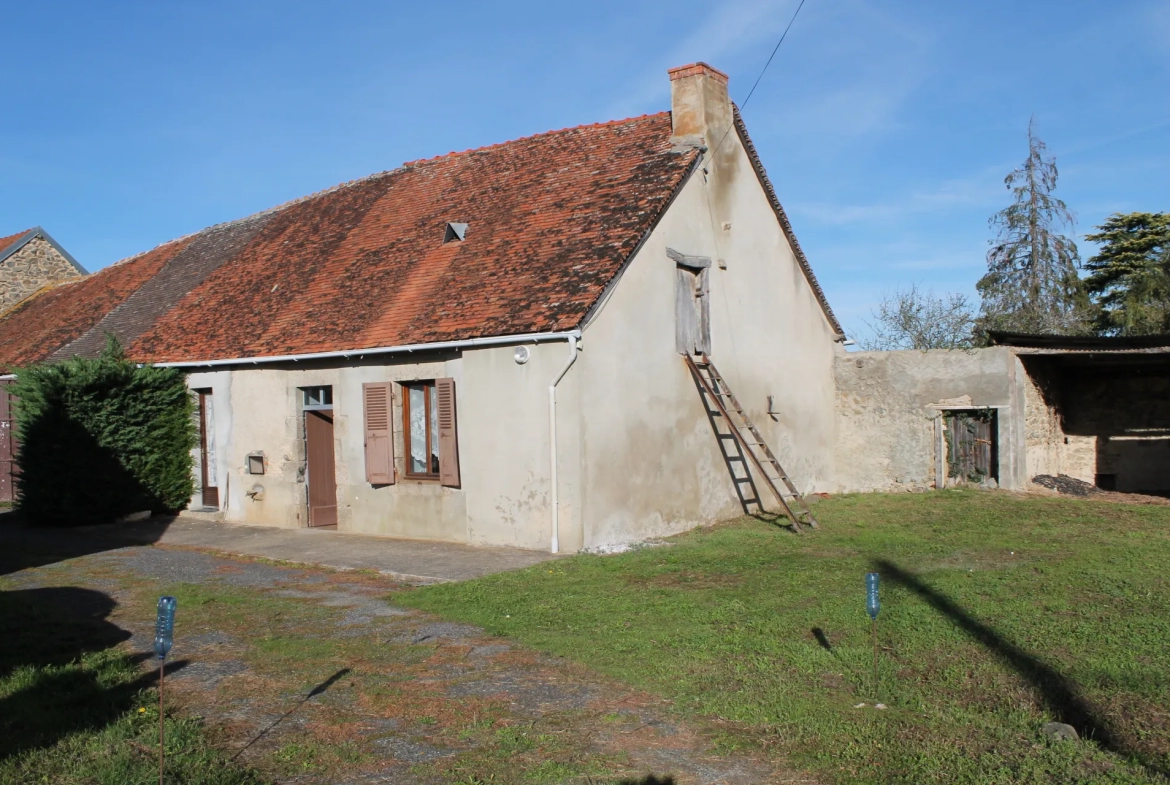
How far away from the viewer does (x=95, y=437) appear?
50.3ft

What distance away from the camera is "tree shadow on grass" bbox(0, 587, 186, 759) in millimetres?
5508

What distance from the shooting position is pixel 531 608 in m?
8.78

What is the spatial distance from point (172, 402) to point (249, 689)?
11.3 metres

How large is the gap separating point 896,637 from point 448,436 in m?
7.46

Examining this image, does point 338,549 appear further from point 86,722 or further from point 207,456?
point 86,722

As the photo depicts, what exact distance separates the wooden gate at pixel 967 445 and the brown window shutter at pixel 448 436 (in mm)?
9062

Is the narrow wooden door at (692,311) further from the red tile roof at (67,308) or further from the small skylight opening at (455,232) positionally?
the red tile roof at (67,308)

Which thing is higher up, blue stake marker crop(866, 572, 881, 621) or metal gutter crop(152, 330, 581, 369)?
metal gutter crop(152, 330, 581, 369)

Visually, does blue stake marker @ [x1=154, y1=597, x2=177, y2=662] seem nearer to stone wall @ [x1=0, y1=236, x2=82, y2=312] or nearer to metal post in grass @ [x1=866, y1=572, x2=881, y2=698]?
metal post in grass @ [x1=866, y1=572, x2=881, y2=698]

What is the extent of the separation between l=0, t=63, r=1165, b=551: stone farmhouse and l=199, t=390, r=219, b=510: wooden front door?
3.5 inches

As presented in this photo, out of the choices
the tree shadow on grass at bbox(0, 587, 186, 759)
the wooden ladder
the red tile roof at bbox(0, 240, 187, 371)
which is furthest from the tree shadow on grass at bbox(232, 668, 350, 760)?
the red tile roof at bbox(0, 240, 187, 371)

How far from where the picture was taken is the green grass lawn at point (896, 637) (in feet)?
16.8

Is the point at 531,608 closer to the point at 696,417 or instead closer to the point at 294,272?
the point at 696,417

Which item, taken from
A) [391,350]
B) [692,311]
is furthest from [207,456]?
[692,311]
